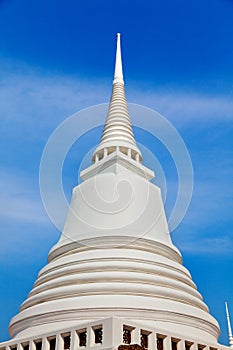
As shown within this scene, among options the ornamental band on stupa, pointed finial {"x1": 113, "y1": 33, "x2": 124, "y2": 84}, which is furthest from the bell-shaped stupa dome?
pointed finial {"x1": 113, "y1": 33, "x2": 124, "y2": 84}

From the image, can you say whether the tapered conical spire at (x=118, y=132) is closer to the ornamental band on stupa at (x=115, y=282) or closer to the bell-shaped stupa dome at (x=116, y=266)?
the bell-shaped stupa dome at (x=116, y=266)

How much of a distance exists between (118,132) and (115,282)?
38.8 ft

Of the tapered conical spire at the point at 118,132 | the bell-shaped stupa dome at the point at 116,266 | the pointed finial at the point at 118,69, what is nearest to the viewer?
the bell-shaped stupa dome at the point at 116,266

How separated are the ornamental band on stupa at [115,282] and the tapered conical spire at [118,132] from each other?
0.58 metres

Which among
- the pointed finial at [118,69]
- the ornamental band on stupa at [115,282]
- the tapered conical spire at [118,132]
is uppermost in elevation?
the pointed finial at [118,69]

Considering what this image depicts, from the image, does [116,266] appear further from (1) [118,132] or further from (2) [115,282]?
(1) [118,132]

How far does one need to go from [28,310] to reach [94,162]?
10.9m

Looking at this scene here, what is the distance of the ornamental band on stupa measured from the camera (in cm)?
1658

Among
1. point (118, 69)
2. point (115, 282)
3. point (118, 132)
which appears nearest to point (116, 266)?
point (115, 282)

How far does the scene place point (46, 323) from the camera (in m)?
18.1

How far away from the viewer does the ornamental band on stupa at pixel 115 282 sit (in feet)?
54.4

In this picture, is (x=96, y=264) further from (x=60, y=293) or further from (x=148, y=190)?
(x=148, y=190)

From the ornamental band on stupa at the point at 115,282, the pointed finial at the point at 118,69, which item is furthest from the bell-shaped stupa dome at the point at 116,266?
the pointed finial at the point at 118,69

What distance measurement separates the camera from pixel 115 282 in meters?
19.0
